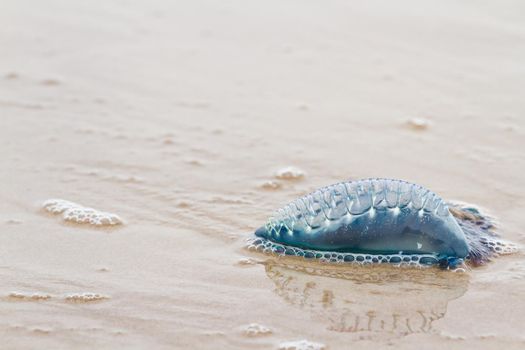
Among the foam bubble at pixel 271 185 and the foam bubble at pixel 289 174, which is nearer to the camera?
the foam bubble at pixel 271 185

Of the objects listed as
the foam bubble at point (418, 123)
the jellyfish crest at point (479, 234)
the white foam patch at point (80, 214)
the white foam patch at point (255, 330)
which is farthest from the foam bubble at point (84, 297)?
the foam bubble at point (418, 123)

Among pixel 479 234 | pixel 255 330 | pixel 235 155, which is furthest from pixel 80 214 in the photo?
pixel 479 234

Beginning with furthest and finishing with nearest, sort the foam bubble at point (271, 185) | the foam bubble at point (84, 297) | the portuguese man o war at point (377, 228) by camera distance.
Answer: the foam bubble at point (271, 185) < the portuguese man o war at point (377, 228) < the foam bubble at point (84, 297)

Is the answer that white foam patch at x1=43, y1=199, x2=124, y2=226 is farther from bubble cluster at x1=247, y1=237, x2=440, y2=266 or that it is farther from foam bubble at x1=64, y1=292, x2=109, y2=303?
bubble cluster at x1=247, y1=237, x2=440, y2=266

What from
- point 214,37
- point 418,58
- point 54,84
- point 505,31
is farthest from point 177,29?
point 505,31

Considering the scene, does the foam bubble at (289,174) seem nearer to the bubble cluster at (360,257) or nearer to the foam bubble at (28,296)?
the bubble cluster at (360,257)

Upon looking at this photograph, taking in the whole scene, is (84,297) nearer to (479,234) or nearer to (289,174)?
(289,174)
